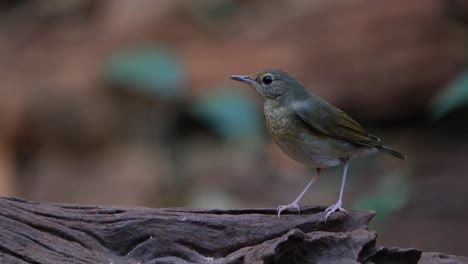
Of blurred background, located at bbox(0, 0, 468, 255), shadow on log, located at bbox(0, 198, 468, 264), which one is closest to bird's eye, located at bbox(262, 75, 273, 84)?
shadow on log, located at bbox(0, 198, 468, 264)

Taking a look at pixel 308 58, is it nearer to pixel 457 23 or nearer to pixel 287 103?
pixel 457 23

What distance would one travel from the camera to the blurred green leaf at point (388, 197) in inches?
265

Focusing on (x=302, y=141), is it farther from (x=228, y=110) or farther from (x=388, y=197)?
(x=228, y=110)

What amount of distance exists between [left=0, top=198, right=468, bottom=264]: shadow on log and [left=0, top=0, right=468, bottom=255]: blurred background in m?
5.45

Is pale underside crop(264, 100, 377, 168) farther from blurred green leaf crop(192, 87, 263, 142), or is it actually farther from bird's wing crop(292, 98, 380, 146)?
blurred green leaf crop(192, 87, 263, 142)

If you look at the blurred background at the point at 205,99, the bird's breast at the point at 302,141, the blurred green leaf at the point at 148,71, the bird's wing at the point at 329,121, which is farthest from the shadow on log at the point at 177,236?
the blurred green leaf at the point at 148,71

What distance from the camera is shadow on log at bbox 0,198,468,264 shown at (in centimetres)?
397

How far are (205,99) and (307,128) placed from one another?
488cm

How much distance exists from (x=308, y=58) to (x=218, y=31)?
158cm

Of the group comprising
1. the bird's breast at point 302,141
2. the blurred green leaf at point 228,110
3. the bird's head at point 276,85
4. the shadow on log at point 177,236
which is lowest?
the shadow on log at point 177,236

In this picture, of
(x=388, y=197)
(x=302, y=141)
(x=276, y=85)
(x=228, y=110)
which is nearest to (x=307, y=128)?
(x=302, y=141)

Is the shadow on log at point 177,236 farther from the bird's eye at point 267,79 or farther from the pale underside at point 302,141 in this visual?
the bird's eye at point 267,79

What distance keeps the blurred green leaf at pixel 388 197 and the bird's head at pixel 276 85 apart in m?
1.78

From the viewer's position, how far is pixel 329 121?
198 inches
